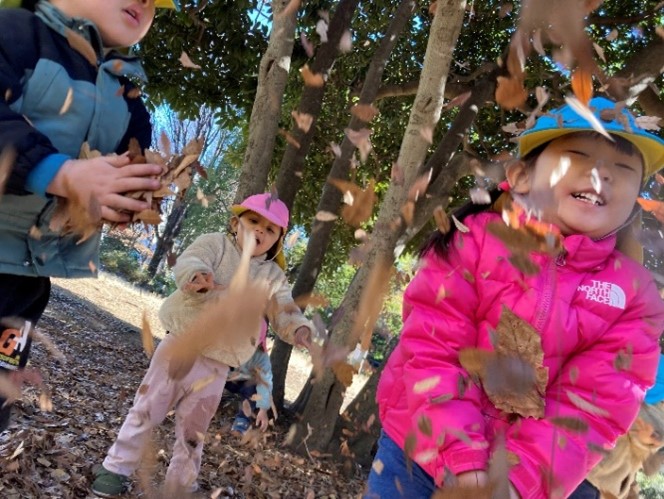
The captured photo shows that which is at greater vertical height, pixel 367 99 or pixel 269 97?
pixel 367 99

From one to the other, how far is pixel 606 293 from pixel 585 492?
67 centimetres

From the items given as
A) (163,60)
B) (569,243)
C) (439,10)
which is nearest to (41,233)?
(569,243)

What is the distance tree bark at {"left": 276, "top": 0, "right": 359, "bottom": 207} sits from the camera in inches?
247

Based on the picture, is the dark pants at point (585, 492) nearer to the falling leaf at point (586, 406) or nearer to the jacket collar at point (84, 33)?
the falling leaf at point (586, 406)

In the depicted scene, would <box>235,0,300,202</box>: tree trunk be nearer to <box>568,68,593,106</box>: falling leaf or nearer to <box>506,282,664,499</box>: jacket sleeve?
<box>568,68,593,106</box>: falling leaf

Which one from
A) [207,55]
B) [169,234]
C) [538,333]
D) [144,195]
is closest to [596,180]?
[538,333]

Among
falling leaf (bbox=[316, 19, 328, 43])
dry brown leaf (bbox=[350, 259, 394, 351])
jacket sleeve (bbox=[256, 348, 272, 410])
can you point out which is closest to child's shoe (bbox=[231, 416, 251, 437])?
jacket sleeve (bbox=[256, 348, 272, 410])

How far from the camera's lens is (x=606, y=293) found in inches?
71.4

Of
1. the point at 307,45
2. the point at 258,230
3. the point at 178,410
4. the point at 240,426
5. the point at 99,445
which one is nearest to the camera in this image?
the point at 178,410

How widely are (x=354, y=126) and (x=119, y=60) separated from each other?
4.75m

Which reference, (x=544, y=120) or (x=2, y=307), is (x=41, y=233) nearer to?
(x=2, y=307)

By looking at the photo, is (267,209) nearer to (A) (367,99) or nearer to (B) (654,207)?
(B) (654,207)

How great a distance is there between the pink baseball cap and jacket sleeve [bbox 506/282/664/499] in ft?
6.22

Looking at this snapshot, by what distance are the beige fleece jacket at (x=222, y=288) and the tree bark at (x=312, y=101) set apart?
10.1 feet
